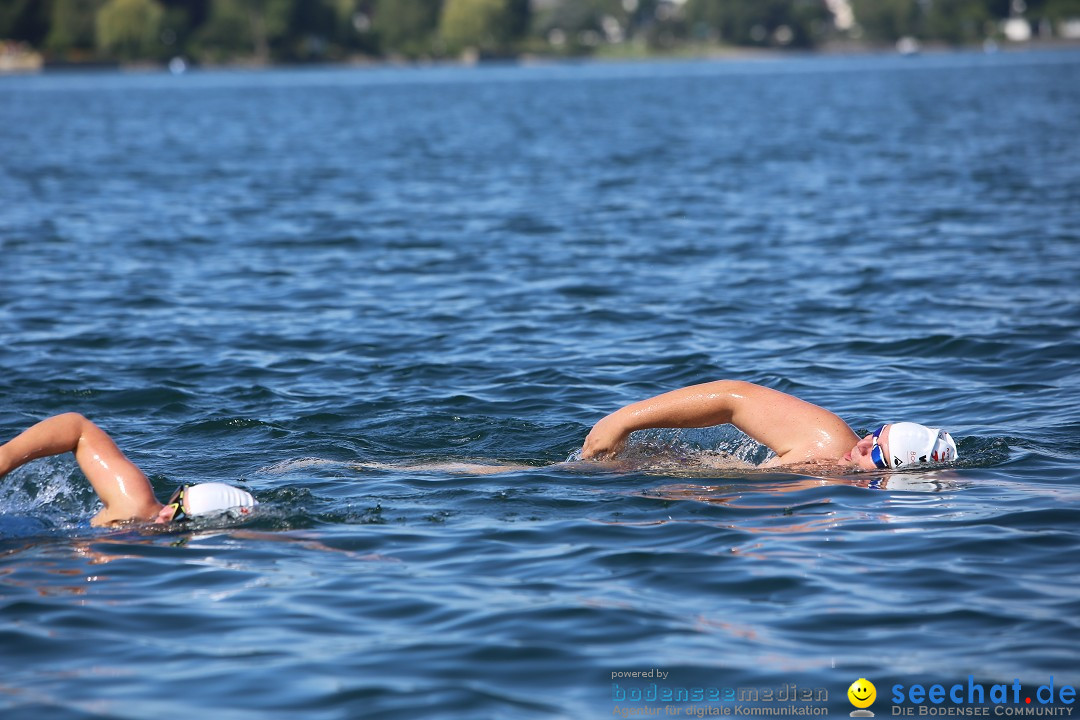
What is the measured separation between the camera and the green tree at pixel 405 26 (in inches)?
6969

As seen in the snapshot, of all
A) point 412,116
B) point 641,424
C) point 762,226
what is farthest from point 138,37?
point 641,424

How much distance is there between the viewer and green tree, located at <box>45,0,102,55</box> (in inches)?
5655

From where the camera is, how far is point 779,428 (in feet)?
28.8

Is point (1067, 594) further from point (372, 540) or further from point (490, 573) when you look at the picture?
point (372, 540)

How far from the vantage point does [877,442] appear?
891 cm

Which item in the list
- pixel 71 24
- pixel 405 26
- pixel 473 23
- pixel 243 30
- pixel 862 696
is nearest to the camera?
pixel 862 696

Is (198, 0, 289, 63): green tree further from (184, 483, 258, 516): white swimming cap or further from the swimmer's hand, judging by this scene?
(184, 483, 258, 516): white swimming cap

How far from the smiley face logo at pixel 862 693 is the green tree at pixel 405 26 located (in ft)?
584

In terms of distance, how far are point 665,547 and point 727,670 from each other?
5.44ft

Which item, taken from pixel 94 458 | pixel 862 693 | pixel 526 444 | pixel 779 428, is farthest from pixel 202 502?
pixel 862 693

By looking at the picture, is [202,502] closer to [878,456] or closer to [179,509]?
[179,509]

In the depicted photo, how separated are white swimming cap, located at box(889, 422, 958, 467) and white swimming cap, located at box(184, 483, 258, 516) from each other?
179 inches

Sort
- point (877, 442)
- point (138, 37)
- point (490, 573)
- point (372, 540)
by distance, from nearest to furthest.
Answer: point (490, 573) → point (372, 540) → point (877, 442) → point (138, 37)

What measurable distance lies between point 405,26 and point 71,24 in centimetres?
4939
